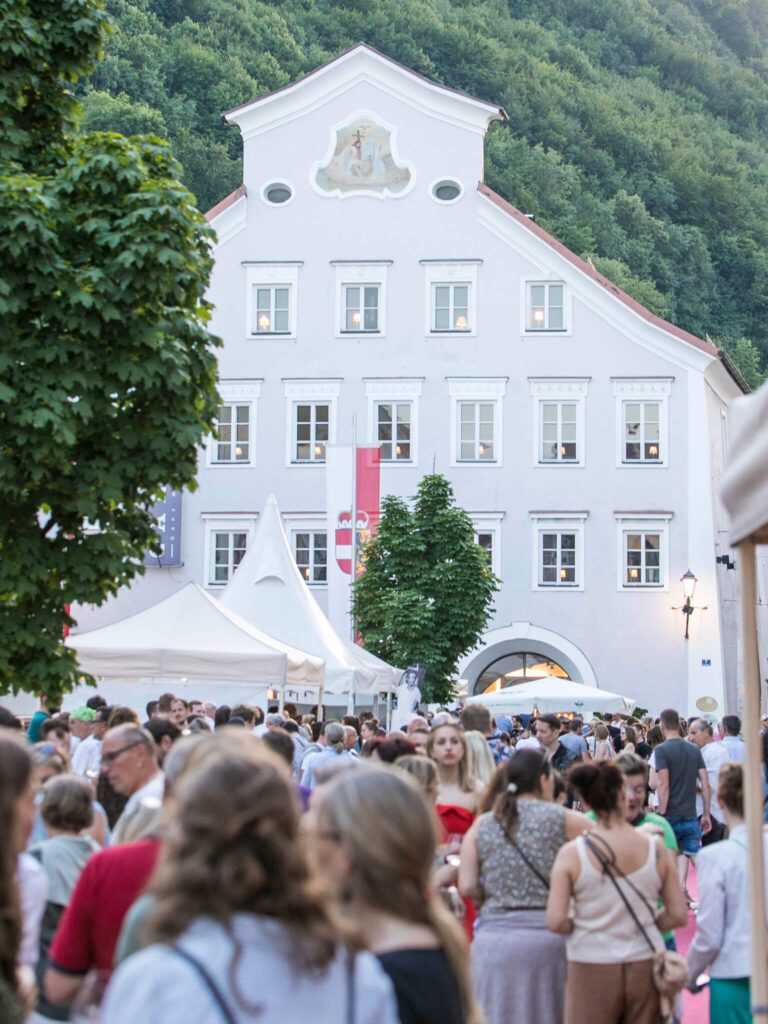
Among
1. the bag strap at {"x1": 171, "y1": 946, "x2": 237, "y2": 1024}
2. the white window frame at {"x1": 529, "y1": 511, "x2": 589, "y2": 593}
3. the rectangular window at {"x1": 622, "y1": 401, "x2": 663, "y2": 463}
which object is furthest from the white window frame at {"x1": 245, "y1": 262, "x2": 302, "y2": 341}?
the bag strap at {"x1": 171, "y1": 946, "x2": 237, "y2": 1024}

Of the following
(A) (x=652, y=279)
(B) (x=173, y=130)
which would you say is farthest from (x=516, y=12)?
A: (B) (x=173, y=130)

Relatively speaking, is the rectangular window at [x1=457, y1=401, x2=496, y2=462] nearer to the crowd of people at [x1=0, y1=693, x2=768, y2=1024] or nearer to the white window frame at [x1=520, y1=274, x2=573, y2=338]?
the white window frame at [x1=520, y1=274, x2=573, y2=338]

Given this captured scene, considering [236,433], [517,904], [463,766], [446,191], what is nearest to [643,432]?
[446,191]

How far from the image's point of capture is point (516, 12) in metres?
113

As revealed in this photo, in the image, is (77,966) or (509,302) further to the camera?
(509,302)

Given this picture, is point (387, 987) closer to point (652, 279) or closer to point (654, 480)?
point (654, 480)

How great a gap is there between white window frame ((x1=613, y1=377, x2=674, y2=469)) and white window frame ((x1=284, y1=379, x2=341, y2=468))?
286 inches

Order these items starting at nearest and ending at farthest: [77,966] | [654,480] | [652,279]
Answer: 1. [77,966]
2. [654,480]
3. [652,279]

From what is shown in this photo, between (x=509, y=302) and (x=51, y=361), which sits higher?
(x=509, y=302)

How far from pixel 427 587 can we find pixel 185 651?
58.3 feet

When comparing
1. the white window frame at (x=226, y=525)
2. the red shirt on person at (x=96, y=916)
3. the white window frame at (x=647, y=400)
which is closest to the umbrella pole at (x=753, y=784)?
the red shirt on person at (x=96, y=916)

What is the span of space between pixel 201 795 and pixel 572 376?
4142 cm

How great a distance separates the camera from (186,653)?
1986 cm

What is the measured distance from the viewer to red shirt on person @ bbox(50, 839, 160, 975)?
5.37 meters
